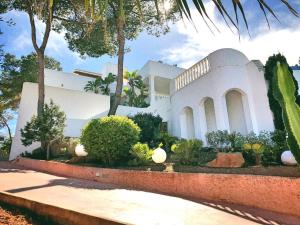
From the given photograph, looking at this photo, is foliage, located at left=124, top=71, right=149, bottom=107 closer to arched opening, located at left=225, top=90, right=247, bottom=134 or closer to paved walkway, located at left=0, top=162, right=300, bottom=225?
arched opening, located at left=225, top=90, right=247, bottom=134

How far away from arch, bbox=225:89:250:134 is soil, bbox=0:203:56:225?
12241 millimetres

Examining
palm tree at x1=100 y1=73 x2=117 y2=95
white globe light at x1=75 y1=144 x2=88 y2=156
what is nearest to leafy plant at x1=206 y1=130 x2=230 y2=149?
white globe light at x1=75 y1=144 x2=88 y2=156

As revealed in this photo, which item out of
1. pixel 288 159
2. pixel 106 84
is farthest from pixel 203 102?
pixel 106 84

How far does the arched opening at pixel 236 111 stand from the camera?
1473 cm

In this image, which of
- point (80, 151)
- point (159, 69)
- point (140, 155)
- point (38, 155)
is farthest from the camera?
point (159, 69)

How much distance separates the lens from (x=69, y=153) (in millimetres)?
15273

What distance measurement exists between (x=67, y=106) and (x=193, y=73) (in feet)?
32.1

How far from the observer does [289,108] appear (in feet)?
12.1

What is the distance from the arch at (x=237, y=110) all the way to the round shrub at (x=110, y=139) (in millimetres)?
6413

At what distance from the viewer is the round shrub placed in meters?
10.9

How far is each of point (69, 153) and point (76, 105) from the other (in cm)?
600

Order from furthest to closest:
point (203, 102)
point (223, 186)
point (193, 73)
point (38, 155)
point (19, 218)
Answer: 1. point (193, 73)
2. point (203, 102)
3. point (38, 155)
4. point (223, 186)
5. point (19, 218)

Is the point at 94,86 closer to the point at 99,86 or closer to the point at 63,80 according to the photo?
the point at 99,86

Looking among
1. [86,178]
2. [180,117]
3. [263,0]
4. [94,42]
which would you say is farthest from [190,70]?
[263,0]
